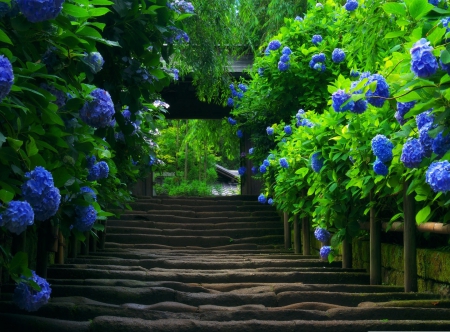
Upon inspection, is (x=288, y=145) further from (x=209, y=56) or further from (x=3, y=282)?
(x=3, y=282)

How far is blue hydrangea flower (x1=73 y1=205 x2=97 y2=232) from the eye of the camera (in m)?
3.00

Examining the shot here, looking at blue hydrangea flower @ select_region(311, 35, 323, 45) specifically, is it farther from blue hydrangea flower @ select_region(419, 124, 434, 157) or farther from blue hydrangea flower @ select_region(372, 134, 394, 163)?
blue hydrangea flower @ select_region(419, 124, 434, 157)

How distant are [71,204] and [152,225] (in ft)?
23.5

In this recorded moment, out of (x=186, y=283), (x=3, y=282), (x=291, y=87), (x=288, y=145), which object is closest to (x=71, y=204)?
(x=3, y=282)

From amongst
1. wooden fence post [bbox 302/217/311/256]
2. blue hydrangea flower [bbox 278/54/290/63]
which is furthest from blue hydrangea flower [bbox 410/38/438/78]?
blue hydrangea flower [bbox 278/54/290/63]

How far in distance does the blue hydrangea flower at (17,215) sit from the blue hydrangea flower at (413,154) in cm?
140

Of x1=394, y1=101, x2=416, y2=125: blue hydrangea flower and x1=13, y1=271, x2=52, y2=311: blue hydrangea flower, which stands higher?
x1=394, y1=101, x2=416, y2=125: blue hydrangea flower

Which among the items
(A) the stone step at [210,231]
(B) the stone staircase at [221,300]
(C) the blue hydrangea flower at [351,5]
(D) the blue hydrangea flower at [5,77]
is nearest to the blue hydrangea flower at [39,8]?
(D) the blue hydrangea flower at [5,77]

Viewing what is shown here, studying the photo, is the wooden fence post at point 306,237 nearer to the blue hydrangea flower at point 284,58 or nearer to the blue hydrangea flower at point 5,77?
the blue hydrangea flower at point 284,58

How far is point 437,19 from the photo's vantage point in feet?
8.84

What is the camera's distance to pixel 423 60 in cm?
222

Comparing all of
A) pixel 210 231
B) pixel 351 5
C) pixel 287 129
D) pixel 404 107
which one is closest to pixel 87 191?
pixel 404 107

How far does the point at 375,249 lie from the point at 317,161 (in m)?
0.76

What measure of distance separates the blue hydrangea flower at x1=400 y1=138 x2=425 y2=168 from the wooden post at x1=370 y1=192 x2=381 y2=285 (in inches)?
70.5
